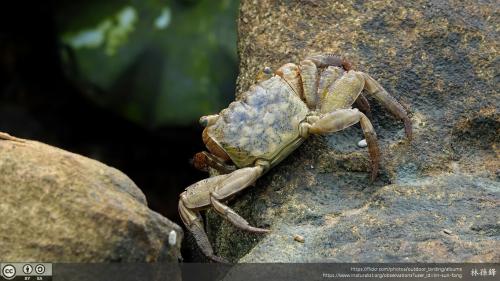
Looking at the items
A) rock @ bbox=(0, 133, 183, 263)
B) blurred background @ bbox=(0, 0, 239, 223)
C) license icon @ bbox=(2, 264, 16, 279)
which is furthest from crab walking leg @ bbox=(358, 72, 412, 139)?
blurred background @ bbox=(0, 0, 239, 223)

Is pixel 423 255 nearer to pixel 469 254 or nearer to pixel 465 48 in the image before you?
pixel 469 254

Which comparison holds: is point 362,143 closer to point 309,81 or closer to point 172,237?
point 309,81

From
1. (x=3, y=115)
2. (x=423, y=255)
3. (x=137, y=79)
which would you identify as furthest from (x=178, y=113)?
(x=423, y=255)

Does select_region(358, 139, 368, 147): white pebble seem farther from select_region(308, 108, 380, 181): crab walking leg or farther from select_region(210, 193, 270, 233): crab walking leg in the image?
select_region(210, 193, 270, 233): crab walking leg

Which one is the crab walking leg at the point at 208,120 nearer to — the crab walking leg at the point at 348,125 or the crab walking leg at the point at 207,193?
the crab walking leg at the point at 207,193

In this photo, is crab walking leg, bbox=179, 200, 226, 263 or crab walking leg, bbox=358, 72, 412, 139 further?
crab walking leg, bbox=358, 72, 412, 139

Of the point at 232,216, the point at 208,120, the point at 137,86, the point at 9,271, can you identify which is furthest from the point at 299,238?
the point at 137,86
